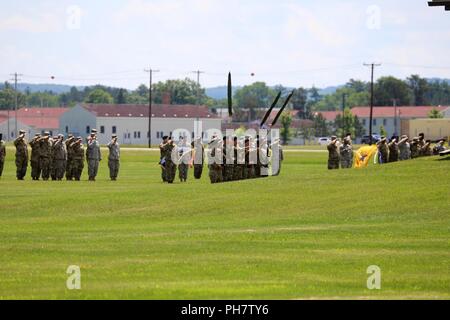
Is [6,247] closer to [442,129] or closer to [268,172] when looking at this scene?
[268,172]

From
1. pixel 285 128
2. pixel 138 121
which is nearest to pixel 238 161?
pixel 285 128

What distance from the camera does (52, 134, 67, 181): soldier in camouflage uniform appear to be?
4903 cm

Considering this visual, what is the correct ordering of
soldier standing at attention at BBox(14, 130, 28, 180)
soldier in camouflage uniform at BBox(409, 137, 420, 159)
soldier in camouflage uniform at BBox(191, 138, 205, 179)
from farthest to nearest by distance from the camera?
soldier in camouflage uniform at BBox(409, 137, 420, 159) → soldier in camouflage uniform at BBox(191, 138, 205, 179) → soldier standing at attention at BBox(14, 130, 28, 180)

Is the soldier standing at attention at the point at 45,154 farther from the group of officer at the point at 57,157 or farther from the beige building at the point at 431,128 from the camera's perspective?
the beige building at the point at 431,128

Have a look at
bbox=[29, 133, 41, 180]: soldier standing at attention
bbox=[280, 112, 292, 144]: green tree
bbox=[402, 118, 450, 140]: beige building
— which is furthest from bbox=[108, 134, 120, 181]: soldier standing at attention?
bbox=[280, 112, 292, 144]: green tree

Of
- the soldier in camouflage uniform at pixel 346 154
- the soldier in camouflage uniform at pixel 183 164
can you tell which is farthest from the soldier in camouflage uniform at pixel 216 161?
the soldier in camouflage uniform at pixel 346 154

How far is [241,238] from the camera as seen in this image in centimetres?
2455

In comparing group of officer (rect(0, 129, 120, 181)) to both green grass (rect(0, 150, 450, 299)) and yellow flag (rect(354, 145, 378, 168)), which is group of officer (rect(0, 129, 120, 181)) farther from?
yellow flag (rect(354, 145, 378, 168))

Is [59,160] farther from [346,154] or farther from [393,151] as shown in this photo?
[393,151]

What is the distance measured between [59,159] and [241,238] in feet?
83.8

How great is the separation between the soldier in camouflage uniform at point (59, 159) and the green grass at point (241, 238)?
868 cm

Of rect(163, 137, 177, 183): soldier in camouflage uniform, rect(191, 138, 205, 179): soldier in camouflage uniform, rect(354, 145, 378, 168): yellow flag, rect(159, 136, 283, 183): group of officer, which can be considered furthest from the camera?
rect(354, 145, 378, 168): yellow flag

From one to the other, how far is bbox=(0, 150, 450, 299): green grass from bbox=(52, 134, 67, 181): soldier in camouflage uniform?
342 inches

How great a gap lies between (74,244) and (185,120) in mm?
160238
